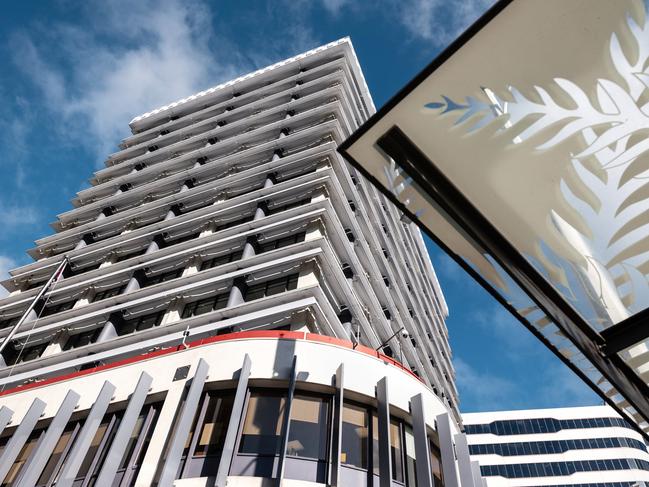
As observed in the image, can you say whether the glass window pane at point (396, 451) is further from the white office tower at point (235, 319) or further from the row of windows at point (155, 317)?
the row of windows at point (155, 317)

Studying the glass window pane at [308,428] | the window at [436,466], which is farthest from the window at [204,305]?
the window at [436,466]

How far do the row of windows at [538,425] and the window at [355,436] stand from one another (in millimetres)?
67464

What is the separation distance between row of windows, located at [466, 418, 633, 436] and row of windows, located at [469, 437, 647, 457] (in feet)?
6.26

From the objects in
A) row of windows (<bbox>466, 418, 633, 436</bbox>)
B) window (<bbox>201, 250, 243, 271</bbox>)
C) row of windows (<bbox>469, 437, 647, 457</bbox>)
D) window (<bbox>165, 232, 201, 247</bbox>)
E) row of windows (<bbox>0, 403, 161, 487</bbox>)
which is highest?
row of windows (<bbox>466, 418, 633, 436</bbox>)

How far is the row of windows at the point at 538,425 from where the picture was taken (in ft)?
240

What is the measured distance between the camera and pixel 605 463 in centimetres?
6838

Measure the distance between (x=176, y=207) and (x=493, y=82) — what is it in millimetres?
32641

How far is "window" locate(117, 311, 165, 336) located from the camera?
26.9 meters

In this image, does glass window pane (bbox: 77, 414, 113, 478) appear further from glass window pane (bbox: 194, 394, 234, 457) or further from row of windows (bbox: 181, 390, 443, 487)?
glass window pane (bbox: 194, 394, 234, 457)

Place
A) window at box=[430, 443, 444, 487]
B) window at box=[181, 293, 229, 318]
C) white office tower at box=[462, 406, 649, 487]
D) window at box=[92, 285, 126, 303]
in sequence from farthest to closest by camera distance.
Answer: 1. white office tower at box=[462, 406, 649, 487]
2. window at box=[92, 285, 126, 303]
3. window at box=[181, 293, 229, 318]
4. window at box=[430, 443, 444, 487]

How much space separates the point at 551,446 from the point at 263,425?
6991 centimetres

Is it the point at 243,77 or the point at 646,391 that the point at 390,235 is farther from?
the point at 646,391

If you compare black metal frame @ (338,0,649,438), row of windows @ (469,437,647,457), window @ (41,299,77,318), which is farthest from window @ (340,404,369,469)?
row of windows @ (469,437,647,457)

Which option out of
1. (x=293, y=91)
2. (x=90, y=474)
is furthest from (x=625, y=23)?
(x=293, y=91)
